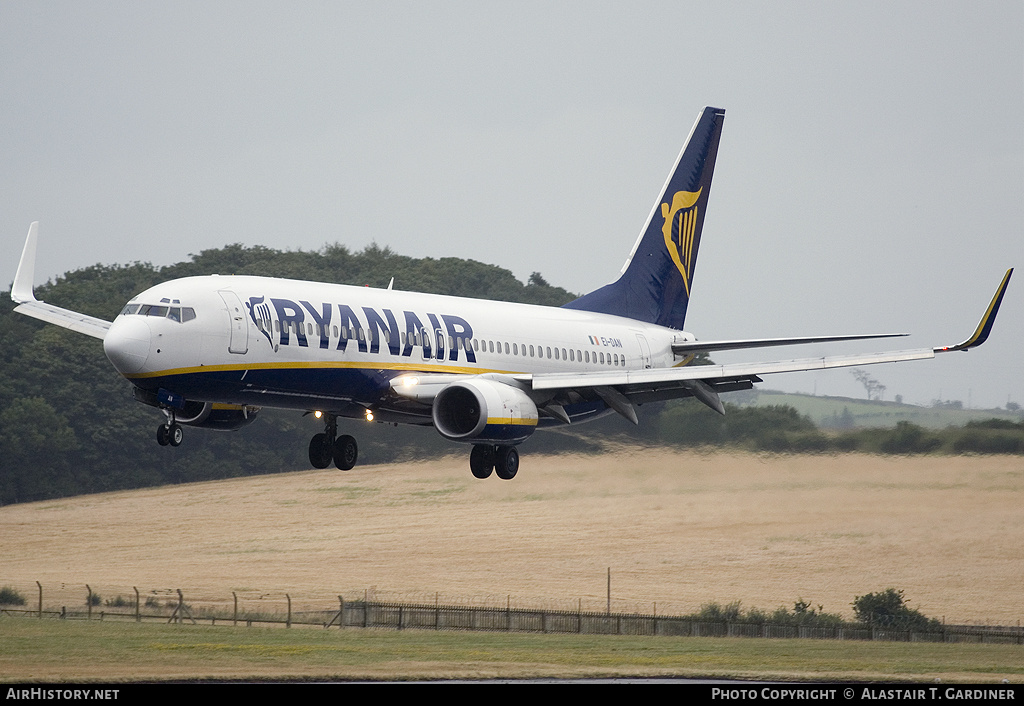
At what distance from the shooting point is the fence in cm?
6825

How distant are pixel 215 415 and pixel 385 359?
4996 mm

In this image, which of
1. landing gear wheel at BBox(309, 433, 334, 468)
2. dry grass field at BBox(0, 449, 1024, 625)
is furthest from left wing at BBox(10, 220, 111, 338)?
dry grass field at BBox(0, 449, 1024, 625)

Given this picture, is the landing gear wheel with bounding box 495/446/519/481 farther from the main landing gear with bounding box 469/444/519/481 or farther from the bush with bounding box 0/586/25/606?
the bush with bounding box 0/586/25/606

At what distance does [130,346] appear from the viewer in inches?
1467

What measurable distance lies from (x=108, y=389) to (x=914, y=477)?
189 feet

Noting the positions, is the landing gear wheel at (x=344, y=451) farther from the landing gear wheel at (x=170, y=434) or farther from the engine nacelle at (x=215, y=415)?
the landing gear wheel at (x=170, y=434)

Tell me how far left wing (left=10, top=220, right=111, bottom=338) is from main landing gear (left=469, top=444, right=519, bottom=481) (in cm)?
1083

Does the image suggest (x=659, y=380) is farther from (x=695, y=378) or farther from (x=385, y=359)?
(x=385, y=359)

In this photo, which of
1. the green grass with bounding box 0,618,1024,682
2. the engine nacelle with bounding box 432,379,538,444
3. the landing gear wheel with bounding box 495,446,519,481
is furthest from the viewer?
the green grass with bounding box 0,618,1024,682

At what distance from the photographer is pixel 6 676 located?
1766 inches

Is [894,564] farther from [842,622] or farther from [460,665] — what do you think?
[460,665]

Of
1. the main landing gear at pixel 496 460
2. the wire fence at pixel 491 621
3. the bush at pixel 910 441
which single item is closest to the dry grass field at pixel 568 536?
the bush at pixel 910 441

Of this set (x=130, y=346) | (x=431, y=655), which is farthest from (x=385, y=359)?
(x=431, y=655)

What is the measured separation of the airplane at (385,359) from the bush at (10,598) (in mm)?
34565
